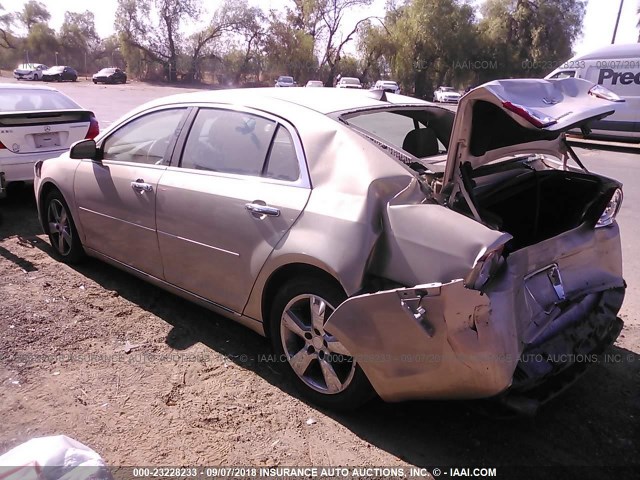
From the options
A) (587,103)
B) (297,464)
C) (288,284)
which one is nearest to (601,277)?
(587,103)

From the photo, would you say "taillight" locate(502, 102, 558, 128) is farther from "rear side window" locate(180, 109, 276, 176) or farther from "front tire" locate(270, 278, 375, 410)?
"rear side window" locate(180, 109, 276, 176)

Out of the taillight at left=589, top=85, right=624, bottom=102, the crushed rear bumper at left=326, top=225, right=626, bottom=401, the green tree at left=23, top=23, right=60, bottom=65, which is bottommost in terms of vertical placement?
the crushed rear bumper at left=326, top=225, right=626, bottom=401

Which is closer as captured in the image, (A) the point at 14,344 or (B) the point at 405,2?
(A) the point at 14,344

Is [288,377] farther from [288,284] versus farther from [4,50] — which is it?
[4,50]

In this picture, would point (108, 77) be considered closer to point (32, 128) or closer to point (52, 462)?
point (32, 128)

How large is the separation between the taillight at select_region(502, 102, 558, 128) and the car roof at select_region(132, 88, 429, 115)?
3.67 ft

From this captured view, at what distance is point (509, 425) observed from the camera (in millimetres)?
2777

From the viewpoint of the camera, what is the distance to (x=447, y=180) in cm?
260

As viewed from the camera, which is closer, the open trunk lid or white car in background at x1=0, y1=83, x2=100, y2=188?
the open trunk lid

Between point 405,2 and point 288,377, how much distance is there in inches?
2332

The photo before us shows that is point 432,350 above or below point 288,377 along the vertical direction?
above

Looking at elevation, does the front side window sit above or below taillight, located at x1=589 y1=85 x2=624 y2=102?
below

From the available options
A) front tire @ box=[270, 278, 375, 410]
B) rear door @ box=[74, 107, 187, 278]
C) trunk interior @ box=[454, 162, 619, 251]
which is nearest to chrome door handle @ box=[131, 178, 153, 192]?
rear door @ box=[74, 107, 187, 278]

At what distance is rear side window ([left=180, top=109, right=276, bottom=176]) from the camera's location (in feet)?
10.4
